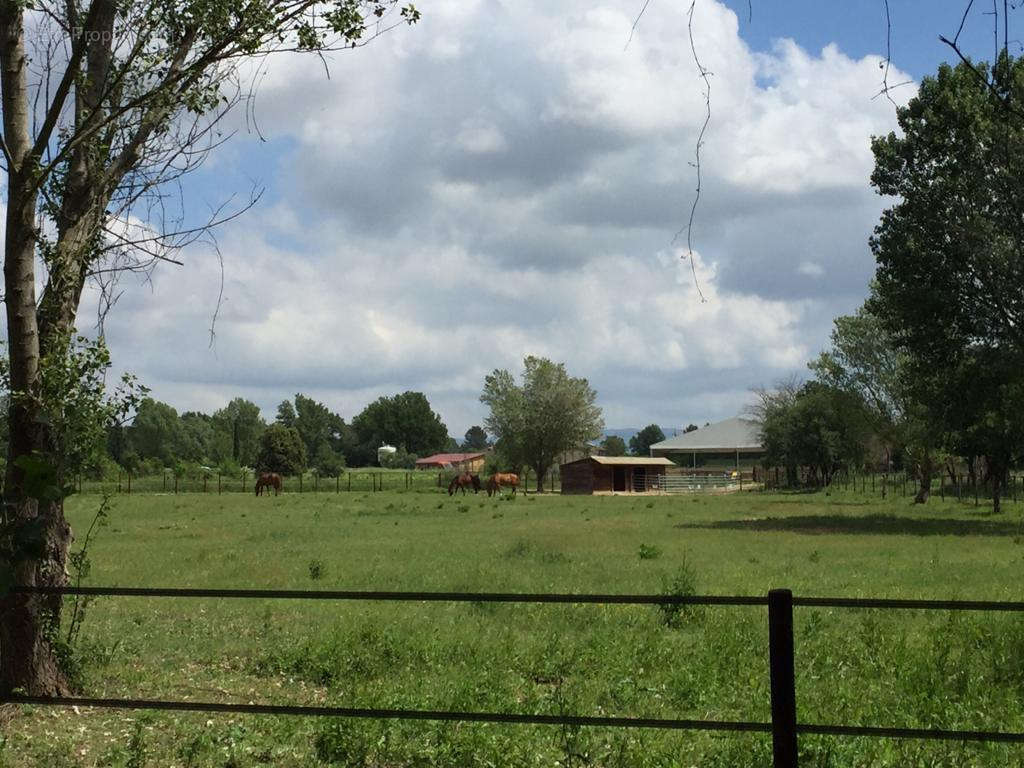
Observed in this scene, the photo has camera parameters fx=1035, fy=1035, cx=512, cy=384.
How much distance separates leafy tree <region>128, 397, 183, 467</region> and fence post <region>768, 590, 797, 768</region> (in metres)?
131

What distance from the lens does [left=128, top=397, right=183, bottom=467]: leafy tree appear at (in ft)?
439

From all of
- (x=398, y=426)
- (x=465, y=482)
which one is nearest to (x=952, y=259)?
Result: (x=465, y=482)

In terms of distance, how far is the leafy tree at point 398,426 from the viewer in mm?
189375

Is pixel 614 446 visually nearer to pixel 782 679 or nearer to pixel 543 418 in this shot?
pixel 543 418

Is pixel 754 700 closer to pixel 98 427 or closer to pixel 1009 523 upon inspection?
pixel 98 427

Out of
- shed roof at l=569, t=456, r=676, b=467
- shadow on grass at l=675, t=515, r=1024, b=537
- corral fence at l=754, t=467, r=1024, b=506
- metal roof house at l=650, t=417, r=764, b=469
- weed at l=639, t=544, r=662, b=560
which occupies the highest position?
metal roof house at l=650, t=417, r=764, b=469

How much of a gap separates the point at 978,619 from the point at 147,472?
91.1 meters

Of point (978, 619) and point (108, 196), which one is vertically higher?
point (108, 196)

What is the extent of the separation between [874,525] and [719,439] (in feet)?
321

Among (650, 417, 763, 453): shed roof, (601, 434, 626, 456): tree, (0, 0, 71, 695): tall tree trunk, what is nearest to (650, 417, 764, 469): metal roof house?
(650, 417, 763, 453): shed roof

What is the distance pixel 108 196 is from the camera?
954 cm

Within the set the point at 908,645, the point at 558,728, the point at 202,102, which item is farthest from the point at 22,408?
the point at 908,645

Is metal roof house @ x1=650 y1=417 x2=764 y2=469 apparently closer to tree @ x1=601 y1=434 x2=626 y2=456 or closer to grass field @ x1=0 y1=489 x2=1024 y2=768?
tree @ x1=601 y1=434 x2=626 y2=456

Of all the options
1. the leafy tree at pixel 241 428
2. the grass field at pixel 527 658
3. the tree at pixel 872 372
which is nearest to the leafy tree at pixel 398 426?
the leafy tree at pixel 241 428
